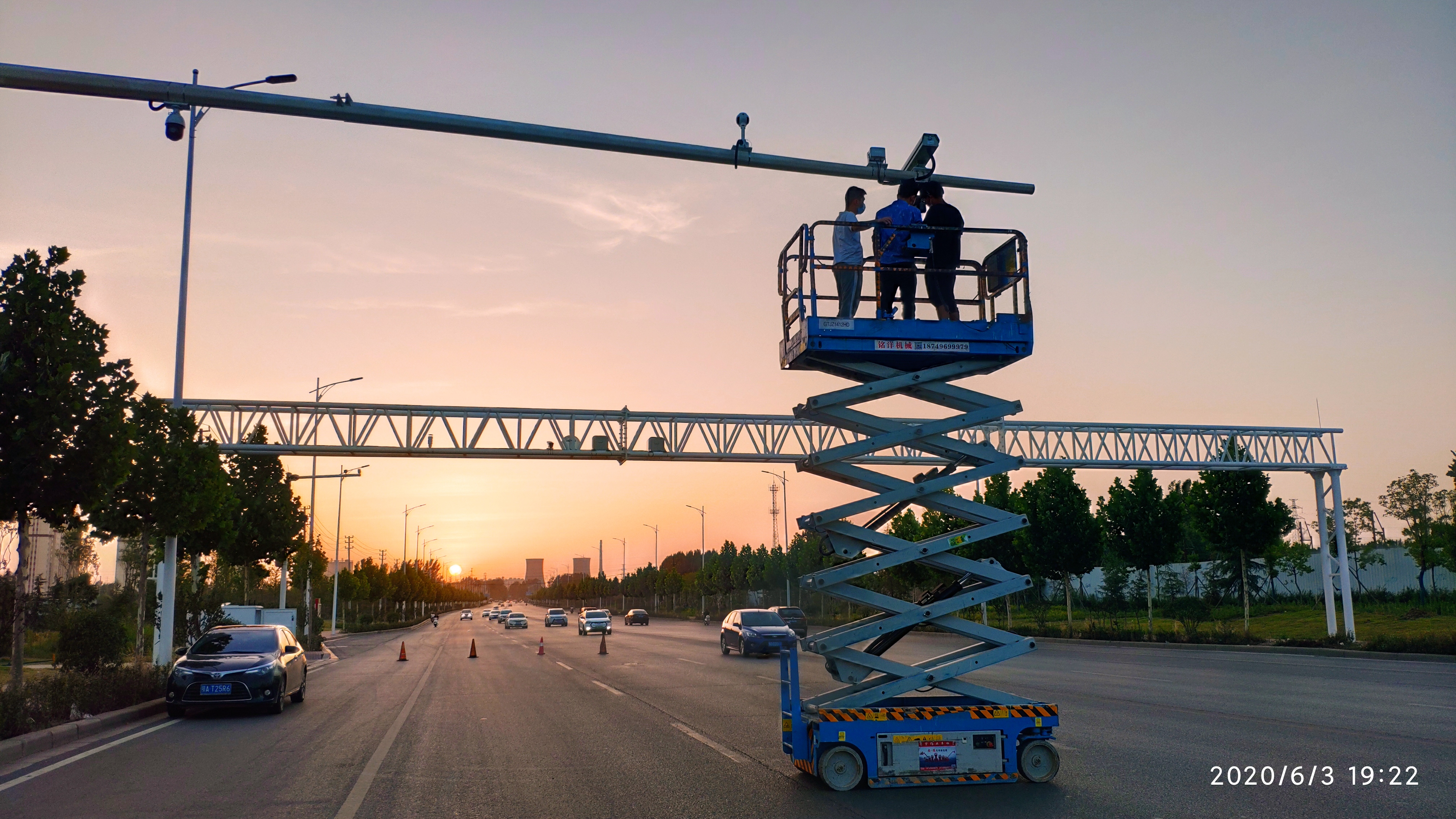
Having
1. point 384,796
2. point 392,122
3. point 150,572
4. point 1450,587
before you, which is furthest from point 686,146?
point 1450,587

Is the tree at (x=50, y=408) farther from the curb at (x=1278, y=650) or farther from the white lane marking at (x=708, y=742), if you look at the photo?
the curb at (x=1278, y=650)

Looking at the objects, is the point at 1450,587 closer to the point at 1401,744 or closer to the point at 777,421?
the point at 777,421

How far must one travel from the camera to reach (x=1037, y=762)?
9.66 metres

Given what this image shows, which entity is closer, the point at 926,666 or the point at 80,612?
the point at 926,666

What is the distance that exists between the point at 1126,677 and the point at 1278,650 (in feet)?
52.4

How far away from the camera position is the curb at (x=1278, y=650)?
29531 mm

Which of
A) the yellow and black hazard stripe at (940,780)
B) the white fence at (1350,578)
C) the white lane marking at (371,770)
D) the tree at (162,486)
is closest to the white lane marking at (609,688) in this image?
the white lane marking at (371,770)

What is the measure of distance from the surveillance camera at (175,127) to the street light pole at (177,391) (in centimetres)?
1163

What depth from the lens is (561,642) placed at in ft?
155

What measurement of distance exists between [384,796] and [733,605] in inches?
3723

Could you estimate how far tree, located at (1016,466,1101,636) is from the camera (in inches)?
1770

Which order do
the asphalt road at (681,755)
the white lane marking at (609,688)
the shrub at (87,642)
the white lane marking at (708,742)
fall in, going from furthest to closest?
the white lane marking at (609,688) < the shrub at (87,642) < the white lane marking at (708,742) < the asphalt road at (681,755)

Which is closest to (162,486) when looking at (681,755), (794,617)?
(681,755)

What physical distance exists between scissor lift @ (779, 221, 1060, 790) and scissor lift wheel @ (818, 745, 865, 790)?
0.04ft
